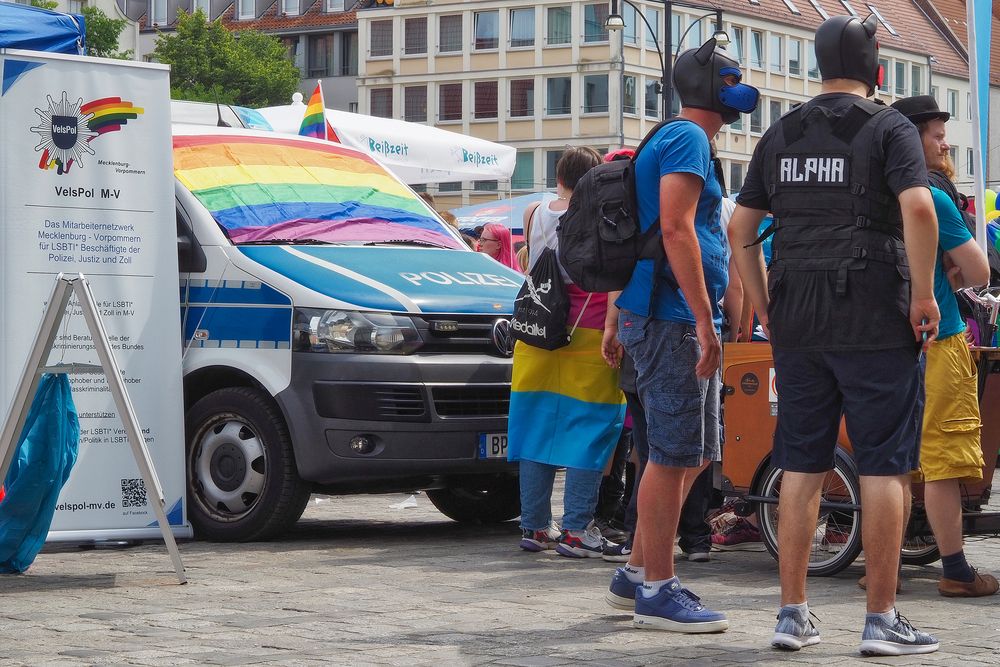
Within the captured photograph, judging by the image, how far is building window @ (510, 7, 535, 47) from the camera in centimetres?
8200

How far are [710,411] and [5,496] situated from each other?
3039mm

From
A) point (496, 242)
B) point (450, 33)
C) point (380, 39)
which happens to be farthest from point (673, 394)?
point (380, 39)

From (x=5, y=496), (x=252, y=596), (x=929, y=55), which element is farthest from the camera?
(x=929, y=55)

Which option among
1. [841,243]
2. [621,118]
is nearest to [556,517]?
[841,243]

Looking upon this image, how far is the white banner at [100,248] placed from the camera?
7.59 m

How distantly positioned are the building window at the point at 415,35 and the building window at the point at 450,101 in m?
2.20

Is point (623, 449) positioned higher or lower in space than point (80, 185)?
lower

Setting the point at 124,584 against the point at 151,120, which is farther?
the point at 151,120

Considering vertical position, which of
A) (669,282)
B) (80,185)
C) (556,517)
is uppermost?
(80,185)

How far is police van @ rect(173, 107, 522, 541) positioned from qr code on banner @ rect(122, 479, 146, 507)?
27.8 inches

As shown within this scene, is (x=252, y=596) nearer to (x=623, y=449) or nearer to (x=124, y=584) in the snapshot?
(x=124, y=584)

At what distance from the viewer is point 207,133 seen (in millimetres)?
9719

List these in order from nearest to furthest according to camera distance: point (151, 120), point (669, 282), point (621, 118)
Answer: point (669, 282) → point (151, 120) → point (621, 118)

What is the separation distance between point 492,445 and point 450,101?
76.3 meters
